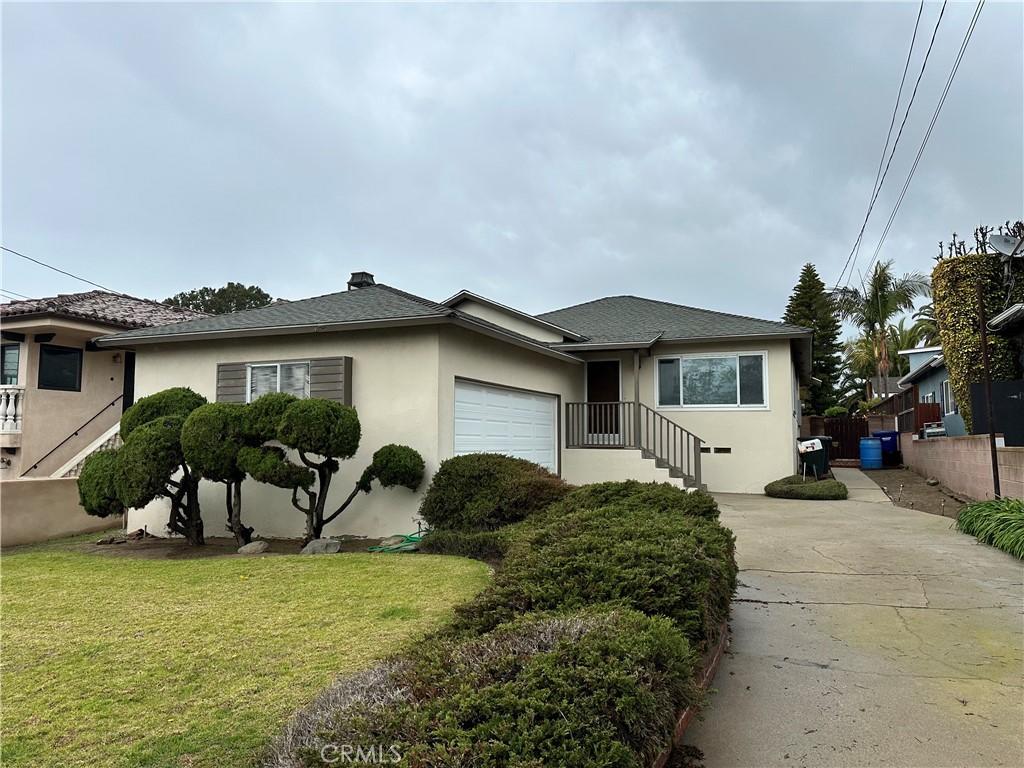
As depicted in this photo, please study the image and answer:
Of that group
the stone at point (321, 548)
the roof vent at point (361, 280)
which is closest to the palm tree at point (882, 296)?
the roof vent at point (361, 280)

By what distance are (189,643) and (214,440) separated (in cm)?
414

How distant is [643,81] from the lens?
11.5 metres

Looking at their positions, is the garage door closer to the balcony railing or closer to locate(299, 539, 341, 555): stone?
locate(299, 539, 341, 555): stone

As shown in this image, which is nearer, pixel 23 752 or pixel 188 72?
pixel 23 752

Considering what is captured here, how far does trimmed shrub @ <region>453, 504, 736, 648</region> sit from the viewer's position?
3365 millimetres

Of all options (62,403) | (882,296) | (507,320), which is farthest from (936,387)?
(62,403)

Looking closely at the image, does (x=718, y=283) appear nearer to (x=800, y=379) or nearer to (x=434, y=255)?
(x=800, y=379)

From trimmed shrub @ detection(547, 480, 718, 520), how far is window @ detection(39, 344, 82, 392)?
1275 centimetres

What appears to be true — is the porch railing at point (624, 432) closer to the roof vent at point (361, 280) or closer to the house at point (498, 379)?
the house at point (498, 379)

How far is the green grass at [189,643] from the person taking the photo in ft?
9.42

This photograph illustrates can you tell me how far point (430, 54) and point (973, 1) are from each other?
780cm

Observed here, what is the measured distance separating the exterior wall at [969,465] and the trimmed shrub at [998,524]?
25.6 inches

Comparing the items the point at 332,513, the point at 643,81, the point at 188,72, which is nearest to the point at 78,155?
the point at 188,72

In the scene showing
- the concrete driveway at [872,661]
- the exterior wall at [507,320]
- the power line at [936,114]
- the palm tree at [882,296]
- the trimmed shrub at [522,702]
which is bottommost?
the concrete driveway at [872,661]
